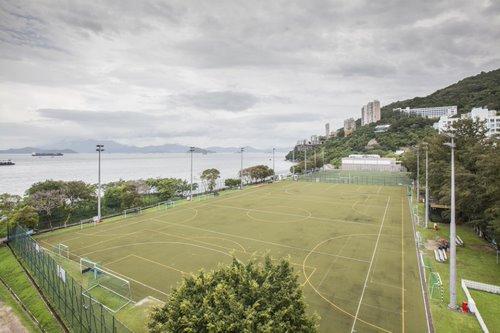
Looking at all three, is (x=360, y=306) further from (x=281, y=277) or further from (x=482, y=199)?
(x=482, y=199)

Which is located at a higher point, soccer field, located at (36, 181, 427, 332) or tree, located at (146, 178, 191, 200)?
tree, located at (146, 178, 191, 200)

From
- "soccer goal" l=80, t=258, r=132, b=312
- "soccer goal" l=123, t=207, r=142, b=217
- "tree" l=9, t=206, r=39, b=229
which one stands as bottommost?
"soccer goal" l=80, t=258, r=132, b=312

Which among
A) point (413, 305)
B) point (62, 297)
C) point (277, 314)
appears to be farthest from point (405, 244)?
point (62, 297)

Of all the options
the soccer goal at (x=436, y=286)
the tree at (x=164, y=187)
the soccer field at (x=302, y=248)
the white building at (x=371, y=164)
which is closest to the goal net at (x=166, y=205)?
the soccer field at (x=302, y=248)

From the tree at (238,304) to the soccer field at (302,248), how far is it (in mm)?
1524

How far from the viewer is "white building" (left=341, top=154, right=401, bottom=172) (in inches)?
4421

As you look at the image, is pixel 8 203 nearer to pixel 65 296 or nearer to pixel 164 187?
pixel 164 187

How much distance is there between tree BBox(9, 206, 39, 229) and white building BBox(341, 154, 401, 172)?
4108 inches

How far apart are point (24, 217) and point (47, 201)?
20.2ft

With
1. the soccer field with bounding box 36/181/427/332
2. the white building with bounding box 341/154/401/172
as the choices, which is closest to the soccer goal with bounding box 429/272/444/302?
the soccer field with bounding box 36/181/427/332

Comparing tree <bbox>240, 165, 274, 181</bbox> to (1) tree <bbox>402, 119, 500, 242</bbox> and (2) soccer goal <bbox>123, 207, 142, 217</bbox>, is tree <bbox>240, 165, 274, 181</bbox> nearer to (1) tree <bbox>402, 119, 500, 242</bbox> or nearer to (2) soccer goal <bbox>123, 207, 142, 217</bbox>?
(2) soccer goal <bbox>123, 207, 142, 217</bbox>

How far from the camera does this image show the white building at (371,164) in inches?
4421

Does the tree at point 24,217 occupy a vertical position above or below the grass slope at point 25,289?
above

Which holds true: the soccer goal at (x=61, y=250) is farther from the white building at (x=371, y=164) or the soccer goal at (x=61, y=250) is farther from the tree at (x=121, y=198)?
the white building at (x=371, y=164)
